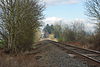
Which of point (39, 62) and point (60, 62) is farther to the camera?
point (39, 62)

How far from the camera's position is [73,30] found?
56.1m

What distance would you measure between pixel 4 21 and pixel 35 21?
7.71 metres

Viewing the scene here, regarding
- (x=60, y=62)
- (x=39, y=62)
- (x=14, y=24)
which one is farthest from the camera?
(x=14, y=24)

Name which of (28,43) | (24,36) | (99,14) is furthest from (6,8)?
(99,14)

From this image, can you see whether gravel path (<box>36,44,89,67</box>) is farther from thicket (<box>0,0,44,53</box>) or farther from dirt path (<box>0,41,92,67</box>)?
thicket (<box>0,0,44,53</box>)

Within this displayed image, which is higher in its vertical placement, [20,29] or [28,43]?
[20,29]

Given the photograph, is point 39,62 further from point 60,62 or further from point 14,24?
point 14,24

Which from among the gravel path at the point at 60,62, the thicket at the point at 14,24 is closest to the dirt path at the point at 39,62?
the gravel path at the point at 60,62

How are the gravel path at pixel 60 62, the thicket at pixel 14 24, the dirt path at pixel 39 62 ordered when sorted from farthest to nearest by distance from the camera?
1. the thicket at pixel 14 24
2. the gravel path at pixel 60 62
3. the dirt path at pixel 39 62

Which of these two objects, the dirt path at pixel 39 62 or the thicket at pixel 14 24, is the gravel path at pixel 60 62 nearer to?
the dirt path at pixel 39 62

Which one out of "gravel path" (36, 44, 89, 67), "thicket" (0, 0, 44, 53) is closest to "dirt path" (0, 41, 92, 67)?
"gravel path" (36, 44, 89, 67)

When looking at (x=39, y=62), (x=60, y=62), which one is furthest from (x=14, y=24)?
(x=60, y=62)

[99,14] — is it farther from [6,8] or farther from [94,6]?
[6,8]

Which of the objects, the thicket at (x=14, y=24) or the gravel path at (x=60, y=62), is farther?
the thicket at (x=14, y=24)
